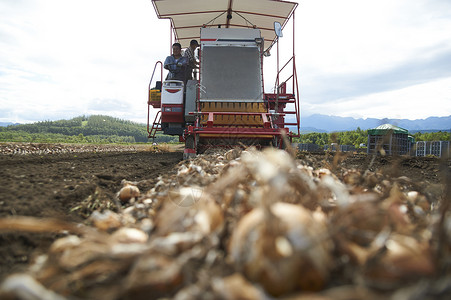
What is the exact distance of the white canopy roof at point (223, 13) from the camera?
7.16m

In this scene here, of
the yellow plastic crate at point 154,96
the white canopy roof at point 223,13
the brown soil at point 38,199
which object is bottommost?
the brown soil at point 38,199

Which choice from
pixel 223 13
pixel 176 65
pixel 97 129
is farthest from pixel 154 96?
pixel 97 129

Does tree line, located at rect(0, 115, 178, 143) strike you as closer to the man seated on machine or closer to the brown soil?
the man seated on machine

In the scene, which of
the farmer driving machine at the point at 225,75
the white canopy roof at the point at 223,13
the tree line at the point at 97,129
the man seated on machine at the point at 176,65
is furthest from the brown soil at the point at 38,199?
the tree line at the point at 97,129

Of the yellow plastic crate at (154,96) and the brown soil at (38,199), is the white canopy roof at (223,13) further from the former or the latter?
the brown soil at (38,199)

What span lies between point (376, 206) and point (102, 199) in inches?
82.3

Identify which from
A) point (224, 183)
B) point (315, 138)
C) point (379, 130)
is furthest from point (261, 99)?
point (315, 138)

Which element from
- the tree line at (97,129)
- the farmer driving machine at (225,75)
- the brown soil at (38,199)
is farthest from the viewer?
the tree line at (97,129)

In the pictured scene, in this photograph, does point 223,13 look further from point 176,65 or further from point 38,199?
point 38,199

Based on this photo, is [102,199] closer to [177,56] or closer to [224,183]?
[224,183]

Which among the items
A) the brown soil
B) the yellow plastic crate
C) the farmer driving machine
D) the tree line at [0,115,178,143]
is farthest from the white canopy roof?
the tree line at [0,115,178,143]

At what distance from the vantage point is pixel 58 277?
0.88 metres

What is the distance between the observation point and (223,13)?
7996mm

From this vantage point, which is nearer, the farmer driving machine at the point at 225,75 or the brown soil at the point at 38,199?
the brown soil at the point at 38,199
